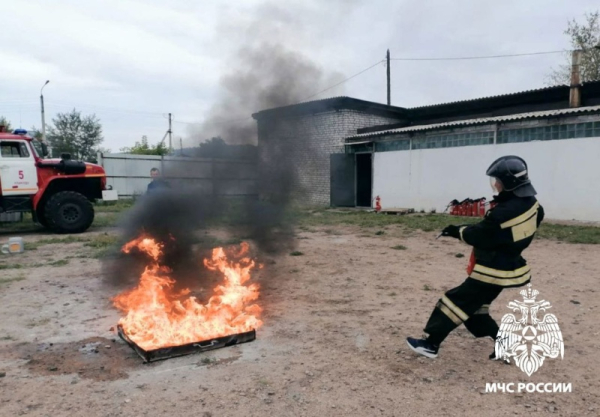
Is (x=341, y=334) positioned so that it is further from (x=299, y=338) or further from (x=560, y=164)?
(x=560, y=164)

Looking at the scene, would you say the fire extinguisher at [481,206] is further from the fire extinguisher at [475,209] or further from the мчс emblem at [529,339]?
the мчс emblem at [529,339]

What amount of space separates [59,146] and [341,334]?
30977 millimetres

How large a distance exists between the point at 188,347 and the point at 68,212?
8.79 meters

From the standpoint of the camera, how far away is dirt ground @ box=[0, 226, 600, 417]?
284 cm

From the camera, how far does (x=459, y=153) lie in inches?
602

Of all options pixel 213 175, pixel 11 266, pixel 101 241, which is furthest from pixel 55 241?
pixel 213 175

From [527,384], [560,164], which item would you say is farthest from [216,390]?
[560,164]

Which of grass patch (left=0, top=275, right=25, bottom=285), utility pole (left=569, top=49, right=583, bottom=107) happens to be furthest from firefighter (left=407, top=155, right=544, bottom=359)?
utility pole (left=569, top=49, right=583, bottom=107)

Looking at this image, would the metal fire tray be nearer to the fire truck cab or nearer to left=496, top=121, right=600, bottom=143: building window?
the fire truck cab

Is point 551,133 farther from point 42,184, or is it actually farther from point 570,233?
point 42,184

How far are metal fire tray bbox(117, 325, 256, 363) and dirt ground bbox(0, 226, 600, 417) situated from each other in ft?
0.19

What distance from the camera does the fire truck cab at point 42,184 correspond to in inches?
408

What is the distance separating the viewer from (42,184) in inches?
422

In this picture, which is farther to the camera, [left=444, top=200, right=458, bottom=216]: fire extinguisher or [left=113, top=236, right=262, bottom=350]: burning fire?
[left=444, top=200, right=458, bottom=216]: fire extinguisher
